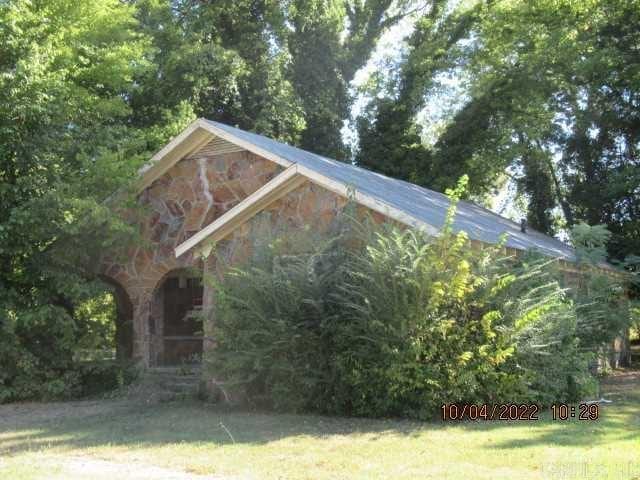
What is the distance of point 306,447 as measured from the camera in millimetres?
8234

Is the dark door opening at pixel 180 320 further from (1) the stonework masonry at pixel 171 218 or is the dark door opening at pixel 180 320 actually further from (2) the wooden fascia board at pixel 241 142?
(2) the wooden fascia board at pixel 241 142

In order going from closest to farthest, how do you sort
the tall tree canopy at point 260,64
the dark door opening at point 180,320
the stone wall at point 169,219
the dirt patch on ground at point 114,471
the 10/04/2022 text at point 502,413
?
the dirt patch on ground at point 114,471 < the 10/04/2022 text at point 502,413 < the stone wall at point 169,219 < the dark door opening at point 180,320 < the tall tree canopy at point 260,64

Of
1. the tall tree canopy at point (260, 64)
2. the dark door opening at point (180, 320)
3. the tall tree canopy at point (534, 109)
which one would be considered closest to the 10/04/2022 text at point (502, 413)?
the dark door opening at point (180, 320)

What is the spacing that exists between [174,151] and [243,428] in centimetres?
711

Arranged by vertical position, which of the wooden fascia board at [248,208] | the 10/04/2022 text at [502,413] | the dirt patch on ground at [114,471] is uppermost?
the wooden fascia board at [248,208]

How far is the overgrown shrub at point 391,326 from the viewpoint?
9688 mm

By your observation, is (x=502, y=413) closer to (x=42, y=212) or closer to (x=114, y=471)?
(x=114, y=471)

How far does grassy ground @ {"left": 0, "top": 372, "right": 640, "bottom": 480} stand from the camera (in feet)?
22.9

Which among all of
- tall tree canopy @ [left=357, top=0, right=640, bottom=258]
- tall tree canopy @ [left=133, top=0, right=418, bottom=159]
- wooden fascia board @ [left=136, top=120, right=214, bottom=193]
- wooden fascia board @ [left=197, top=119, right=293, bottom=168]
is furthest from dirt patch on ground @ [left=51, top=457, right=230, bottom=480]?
tall tree canopy @ [left=357, top=0, right=640, bottom=258]

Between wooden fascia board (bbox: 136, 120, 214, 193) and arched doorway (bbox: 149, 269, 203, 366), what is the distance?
204cm

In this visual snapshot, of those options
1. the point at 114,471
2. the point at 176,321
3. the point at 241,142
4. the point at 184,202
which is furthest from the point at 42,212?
the point at 114,471

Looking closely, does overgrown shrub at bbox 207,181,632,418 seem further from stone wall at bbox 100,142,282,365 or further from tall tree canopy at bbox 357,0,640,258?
tall tree canopy at bbox 357,0,640,258

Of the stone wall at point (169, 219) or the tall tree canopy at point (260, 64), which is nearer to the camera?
the stone wall at point (169, 219)

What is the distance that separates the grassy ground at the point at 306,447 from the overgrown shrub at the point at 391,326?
50 cm
